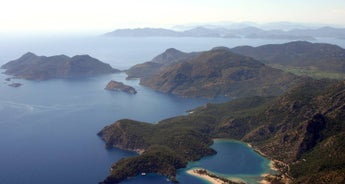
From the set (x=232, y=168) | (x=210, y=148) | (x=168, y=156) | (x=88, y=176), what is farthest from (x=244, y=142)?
(x=88, y=176)

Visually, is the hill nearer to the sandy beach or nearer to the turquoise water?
the turquoise water

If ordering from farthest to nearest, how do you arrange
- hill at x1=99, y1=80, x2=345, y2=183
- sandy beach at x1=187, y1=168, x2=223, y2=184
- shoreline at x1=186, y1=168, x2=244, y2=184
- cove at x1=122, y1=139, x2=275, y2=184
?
cove at x1=122, y1=139, x2=275, y2=184, hill at x1=99, y1=80, x2=345, y2=183, shoreline at x1=186, y1=168, x2=244, y2=184, sandy beach at x1=187, y1=168, x2=223, y2=184

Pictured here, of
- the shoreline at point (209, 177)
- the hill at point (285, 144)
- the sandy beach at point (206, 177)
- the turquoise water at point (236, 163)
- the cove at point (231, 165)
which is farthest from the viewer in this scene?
the turquoise water at point (236, 163)

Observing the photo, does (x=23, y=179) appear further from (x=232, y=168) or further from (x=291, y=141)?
(x=291, y=141)

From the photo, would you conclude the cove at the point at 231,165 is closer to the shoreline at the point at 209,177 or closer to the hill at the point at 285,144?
the shoreline at the point at 209,177

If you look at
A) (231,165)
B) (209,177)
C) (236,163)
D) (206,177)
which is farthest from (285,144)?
(206,177)

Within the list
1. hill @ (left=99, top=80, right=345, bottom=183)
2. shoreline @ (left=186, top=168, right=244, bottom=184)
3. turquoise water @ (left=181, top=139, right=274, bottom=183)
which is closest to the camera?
shoreline @ (left=186, top=168, right=244, bottom=184)

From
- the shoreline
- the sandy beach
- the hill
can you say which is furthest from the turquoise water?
the sandy beach

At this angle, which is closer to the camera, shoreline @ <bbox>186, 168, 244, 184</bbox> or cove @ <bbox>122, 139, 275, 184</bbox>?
shoreline @ <bbox>186, 168, 244, 184</bbox>

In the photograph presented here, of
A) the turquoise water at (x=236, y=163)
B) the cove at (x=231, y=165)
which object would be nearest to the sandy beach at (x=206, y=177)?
the cove at (x=231, y=165)

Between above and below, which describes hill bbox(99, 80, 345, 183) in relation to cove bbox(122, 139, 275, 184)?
above
